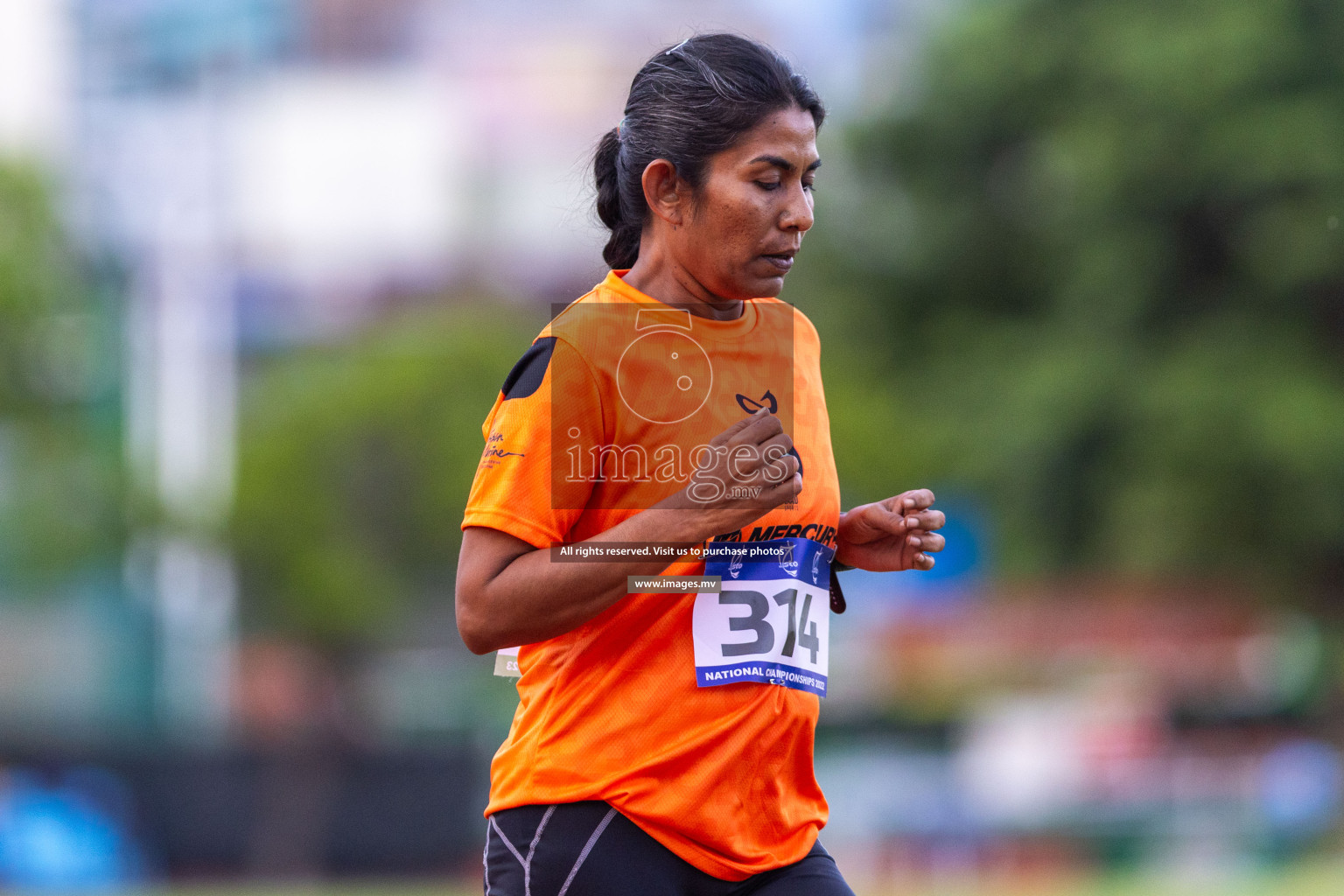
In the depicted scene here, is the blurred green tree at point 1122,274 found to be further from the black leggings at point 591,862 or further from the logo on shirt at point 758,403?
the black leggings at point 591,862

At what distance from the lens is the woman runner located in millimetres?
2453

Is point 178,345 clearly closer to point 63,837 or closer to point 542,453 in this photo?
point 63,837

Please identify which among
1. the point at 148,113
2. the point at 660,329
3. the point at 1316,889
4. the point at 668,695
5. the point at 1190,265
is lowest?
the point at 1316,889

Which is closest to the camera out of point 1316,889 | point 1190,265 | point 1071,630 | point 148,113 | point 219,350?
point 1316,889

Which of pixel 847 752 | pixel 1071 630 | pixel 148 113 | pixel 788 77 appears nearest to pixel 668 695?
pixel 788 77

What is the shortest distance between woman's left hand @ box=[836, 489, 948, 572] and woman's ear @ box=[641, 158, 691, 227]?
1.93 feet

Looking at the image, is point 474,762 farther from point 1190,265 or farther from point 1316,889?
point 1190,265

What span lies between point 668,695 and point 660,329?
22.3 inches

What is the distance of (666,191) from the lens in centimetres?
267

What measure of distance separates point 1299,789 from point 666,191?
41.1 feet

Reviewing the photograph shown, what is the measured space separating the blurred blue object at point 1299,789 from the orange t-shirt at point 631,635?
11745 millimetres

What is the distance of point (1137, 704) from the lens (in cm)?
1543

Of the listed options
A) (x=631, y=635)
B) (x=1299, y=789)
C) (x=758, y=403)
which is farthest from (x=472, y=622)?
(x=1299, y=789)

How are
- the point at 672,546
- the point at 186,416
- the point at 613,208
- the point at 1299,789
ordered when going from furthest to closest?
1. the point at 186,416
2. the point at 1299,789
3. the point at 613,208
4. the point at 672,546
